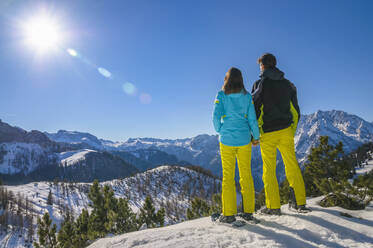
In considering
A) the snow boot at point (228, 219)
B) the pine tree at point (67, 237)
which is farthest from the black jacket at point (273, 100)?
the pine tree at point (67, 237)

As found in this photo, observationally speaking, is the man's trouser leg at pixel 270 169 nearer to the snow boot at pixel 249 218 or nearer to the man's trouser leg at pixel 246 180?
the man's trouser leg at pixel 246 180

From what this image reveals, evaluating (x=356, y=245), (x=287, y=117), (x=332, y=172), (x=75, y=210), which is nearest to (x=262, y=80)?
(x=287, y=117)

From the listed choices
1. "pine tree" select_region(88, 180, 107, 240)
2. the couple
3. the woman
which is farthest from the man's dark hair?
"pine tree" select_region(88, 180, 107, 240)

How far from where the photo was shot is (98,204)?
21.0 m

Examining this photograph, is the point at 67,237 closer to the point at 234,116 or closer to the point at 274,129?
the point at 234,116

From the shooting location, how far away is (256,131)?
417cm

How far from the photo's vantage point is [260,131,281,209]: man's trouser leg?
4309 millimetres

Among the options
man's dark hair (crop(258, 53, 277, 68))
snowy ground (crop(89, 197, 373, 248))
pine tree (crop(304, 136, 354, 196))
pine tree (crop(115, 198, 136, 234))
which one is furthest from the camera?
pine tree (crop(115, 198, 136, 234))

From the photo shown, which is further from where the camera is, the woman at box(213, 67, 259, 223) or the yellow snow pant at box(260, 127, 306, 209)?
the yellow snow pant at box(260, 127, 306, 209)

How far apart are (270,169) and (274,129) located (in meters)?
0.88

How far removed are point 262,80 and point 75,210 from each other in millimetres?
132013

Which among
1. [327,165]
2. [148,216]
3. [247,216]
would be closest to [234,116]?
[247,216]

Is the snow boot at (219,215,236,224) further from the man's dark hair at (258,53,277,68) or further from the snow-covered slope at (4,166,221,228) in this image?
the snow-covered slope at (4,166,221,228)

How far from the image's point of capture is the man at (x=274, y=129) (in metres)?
4.33
